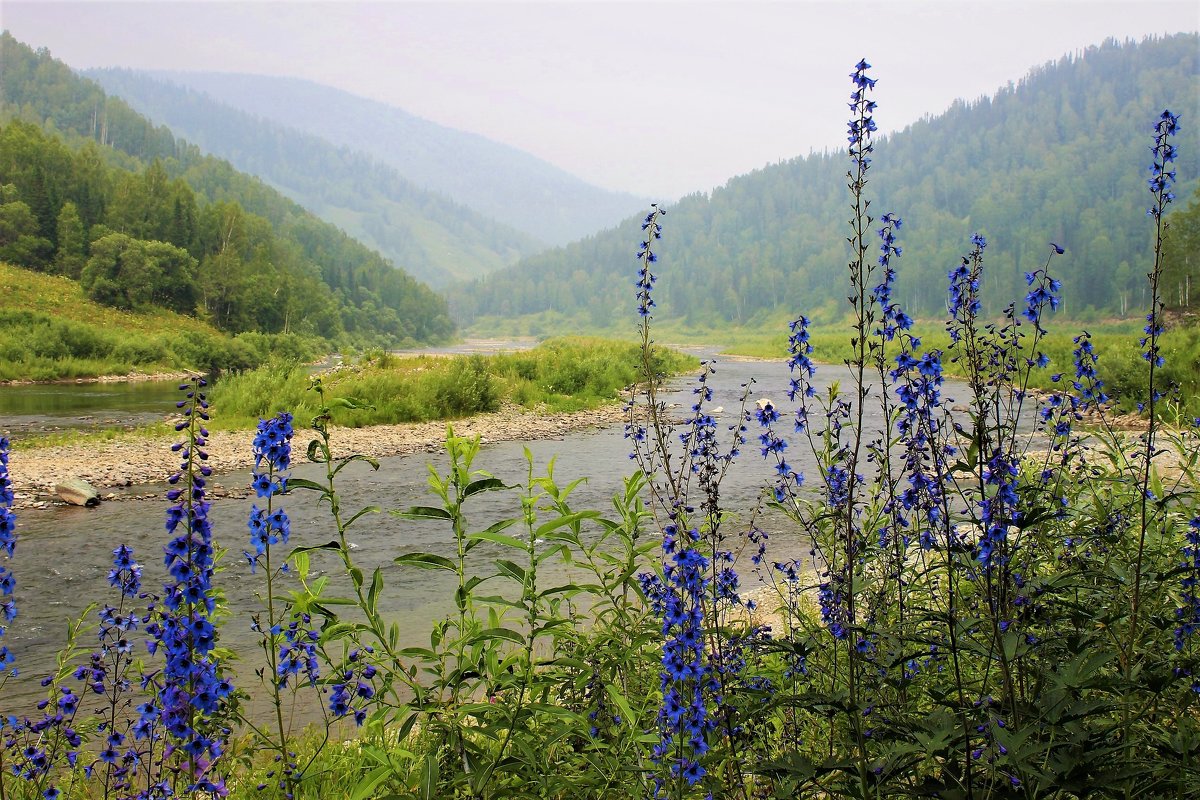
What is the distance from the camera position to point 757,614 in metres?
6.98

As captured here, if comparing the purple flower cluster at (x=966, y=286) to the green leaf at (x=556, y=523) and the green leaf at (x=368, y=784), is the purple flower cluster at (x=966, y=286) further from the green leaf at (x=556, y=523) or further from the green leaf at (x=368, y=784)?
the green leaf at (x=368, y=784)

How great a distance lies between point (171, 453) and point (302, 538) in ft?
31.5

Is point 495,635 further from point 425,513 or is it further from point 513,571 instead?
point 425,513

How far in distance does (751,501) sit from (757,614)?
6.22m

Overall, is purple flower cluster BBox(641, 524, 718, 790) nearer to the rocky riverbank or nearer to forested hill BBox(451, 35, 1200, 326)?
the rocky riverbank

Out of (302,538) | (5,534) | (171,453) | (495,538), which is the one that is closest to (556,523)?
(495,538)

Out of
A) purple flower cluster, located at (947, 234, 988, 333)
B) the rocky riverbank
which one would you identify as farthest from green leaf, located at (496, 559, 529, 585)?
the rocky riverbank

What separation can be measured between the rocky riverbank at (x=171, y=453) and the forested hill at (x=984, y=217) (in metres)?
100

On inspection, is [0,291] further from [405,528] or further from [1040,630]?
[1040,630]

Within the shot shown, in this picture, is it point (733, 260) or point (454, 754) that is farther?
point (733, 260)

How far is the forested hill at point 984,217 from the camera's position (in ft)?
384

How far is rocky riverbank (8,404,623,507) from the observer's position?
14.0 m

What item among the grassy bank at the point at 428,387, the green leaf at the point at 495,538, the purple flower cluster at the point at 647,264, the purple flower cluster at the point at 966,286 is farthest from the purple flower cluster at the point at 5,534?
the grassy bank at the point at 428,387

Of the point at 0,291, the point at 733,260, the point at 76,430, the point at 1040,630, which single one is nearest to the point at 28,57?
the point at 0,291
